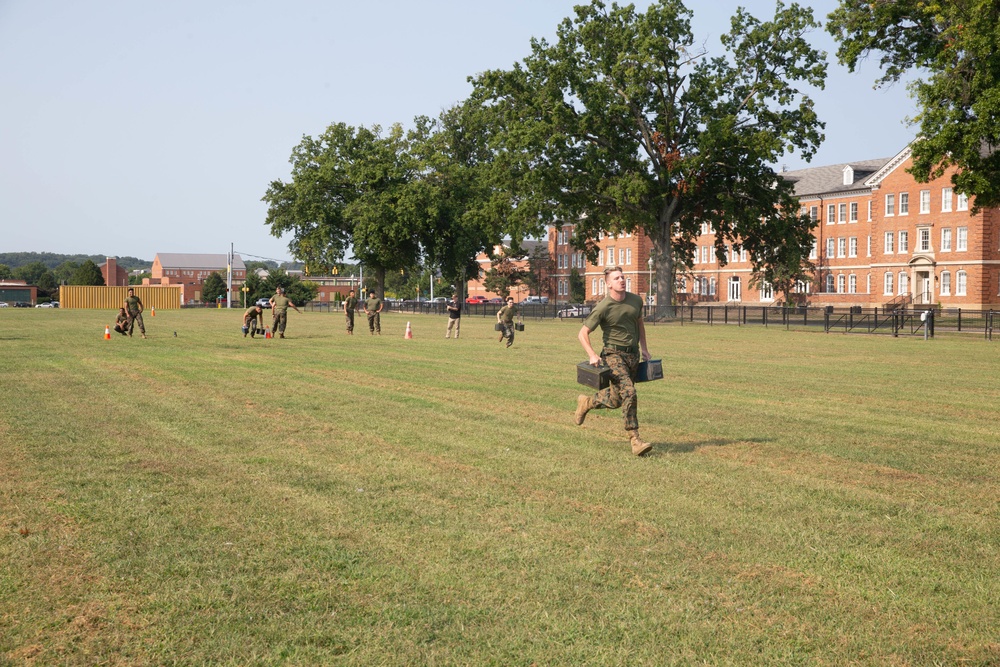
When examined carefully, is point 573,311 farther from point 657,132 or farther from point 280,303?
point 280,303

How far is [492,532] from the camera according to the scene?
709 centimetres

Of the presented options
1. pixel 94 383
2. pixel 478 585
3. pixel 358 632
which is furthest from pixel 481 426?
pixel 94 383

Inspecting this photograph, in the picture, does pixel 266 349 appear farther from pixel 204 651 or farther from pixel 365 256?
pixel 365 256

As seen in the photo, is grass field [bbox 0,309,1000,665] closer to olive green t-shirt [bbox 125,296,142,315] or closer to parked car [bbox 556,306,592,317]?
olive green t-shirt [bbox 125,296,142,315]

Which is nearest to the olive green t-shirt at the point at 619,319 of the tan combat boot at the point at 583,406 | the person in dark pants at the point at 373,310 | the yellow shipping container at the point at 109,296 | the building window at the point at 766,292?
the tan combat boot at the point at 583,406

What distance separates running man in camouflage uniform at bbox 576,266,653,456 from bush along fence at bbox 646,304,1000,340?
31275mm

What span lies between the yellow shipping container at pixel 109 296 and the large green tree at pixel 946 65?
85814 millimetres

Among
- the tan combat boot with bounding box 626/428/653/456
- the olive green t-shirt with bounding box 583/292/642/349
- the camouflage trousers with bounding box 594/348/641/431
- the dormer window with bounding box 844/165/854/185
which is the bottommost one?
the tan combat boot with bounding box 626/428/653/456

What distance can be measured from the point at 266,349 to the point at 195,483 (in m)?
20.6

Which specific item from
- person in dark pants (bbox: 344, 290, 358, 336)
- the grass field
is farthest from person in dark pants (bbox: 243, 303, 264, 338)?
the grass field

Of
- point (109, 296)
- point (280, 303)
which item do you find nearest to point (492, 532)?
point (280, 303)

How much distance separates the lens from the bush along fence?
136ft

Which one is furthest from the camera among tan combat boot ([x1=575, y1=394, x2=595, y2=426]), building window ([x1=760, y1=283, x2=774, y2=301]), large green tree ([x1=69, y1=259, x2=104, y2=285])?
large green tree ([x1=69, y1=259, x2=104, y2=285])

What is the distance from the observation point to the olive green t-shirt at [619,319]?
415 inches
